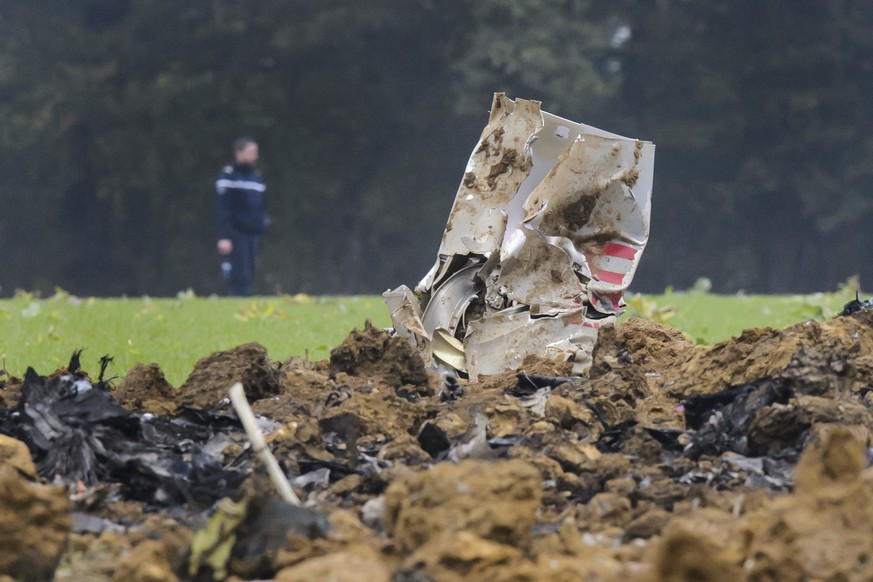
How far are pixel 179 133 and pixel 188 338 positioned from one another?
21571 millimetres

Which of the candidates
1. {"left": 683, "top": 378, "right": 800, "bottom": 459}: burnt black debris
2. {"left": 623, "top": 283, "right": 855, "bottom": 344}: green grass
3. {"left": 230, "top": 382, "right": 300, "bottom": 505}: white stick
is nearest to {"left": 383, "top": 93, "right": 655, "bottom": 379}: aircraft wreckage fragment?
{"left": 683, "top": 378, "right": 800, "bottom": 459}: burnt black debris

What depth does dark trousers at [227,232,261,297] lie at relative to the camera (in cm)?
1980

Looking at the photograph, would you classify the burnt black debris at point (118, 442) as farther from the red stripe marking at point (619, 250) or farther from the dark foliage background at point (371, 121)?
the dark foliage background at point (371, 121)

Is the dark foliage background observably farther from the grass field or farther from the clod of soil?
the clod of soil

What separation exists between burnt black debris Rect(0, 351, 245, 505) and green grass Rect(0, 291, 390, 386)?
5.41 ft

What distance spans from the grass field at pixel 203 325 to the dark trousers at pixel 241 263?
6184 millimetres

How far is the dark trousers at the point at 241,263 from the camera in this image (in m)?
19.8

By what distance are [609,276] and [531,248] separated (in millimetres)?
445

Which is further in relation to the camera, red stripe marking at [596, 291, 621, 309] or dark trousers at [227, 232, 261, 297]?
dark trousers at [227, 232, 261, 297]

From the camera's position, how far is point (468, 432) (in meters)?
4.04

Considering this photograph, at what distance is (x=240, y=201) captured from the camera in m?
19.6

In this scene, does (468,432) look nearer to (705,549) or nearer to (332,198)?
(705,549)

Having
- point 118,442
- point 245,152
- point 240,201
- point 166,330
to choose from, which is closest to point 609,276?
point 118,442

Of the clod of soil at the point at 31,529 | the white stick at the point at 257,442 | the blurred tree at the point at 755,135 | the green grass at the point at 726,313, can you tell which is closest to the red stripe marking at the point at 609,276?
the green grass at the point at 726,313
